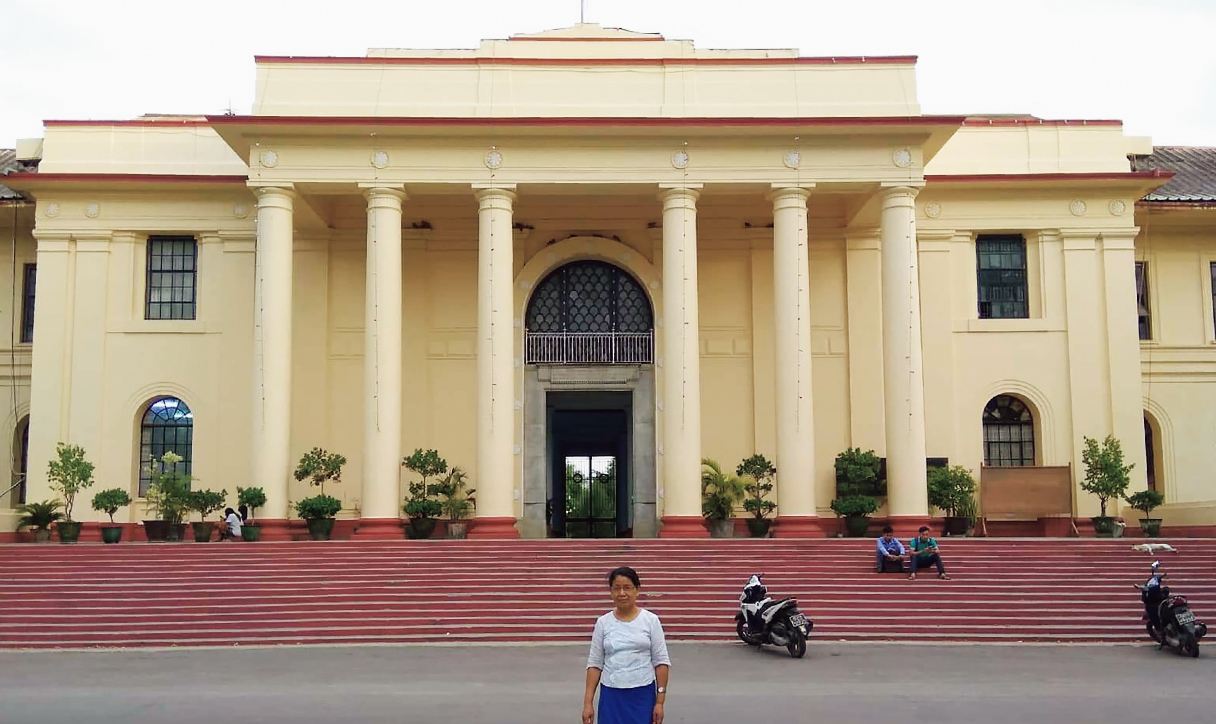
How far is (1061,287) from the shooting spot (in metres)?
27.1

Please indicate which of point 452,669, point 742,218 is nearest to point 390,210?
point 742,218

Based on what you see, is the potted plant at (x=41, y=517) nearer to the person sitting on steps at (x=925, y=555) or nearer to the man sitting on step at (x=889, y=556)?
the man sitting on step at (x=889, y=556)

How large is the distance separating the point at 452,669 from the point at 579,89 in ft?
45.0

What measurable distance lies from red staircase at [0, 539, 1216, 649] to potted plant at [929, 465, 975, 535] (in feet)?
10.9

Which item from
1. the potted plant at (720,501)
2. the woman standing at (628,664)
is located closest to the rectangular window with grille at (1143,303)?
the potted plant at (720,501)

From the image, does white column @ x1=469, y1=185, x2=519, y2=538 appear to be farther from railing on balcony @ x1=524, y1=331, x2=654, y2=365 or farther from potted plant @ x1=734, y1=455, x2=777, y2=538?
potted plant @ x1=734, y1=455, x2=777, y2=538

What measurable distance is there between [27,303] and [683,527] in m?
16.0

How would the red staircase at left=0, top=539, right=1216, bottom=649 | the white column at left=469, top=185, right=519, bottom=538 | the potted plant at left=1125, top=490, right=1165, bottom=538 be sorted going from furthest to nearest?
1. the potted plant at left=1125, top=490, right=1165, bottom=538
2. the white column at left=469, top=185, right=519, bottom=538
3. the red staircase at left=0, top=539, right=1216, bottom=649

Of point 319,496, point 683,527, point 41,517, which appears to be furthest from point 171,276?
point 683,527

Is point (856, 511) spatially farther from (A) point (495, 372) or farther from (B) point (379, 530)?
(B) point (379, 530)

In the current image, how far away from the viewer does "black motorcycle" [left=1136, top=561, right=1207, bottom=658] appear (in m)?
15.2

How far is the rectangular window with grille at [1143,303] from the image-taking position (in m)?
29.1

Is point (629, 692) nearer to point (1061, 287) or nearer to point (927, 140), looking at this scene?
point (927, 140)

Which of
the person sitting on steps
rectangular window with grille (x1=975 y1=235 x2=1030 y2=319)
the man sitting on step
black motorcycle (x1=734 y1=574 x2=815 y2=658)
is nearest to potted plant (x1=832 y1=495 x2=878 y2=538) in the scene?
the man sitting on step
